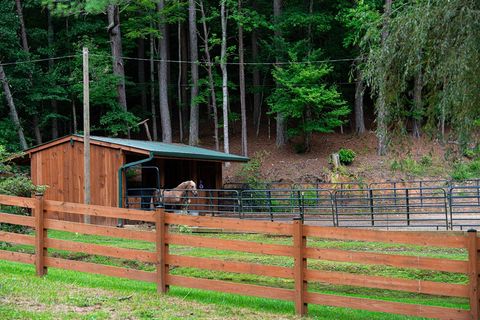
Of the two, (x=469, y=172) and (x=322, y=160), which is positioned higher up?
(x=322, y=160)

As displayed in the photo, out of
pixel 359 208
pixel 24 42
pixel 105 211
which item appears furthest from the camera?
pixel 24 42

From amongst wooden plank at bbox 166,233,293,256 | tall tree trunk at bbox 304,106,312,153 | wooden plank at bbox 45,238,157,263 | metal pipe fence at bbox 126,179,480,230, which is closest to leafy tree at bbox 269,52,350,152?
tall tree trunk at bbox 304,106,312,153

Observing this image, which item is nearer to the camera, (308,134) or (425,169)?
(425,169)

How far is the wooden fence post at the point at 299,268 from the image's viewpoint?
24.2ft

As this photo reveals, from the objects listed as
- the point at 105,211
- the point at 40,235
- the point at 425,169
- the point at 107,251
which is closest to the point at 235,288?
the point at 107,251

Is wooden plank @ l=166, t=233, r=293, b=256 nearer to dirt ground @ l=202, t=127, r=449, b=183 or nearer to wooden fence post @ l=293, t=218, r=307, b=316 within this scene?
wooden fence post @ l=293, t=218, r=307, b=316

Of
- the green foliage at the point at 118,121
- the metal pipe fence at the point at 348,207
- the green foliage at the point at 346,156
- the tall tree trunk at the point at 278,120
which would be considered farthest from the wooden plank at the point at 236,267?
the tall tree trunk at the point at 278,120

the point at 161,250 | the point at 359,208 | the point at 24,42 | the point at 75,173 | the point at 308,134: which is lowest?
the point at 359,208

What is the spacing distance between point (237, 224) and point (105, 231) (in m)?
2.23

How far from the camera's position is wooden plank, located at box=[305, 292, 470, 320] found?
6539mm

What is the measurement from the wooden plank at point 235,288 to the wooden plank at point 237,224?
0.72m

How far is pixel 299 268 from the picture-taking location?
7395 millimetres

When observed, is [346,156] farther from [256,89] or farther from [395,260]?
[395,260]

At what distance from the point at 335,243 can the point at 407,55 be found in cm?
760
